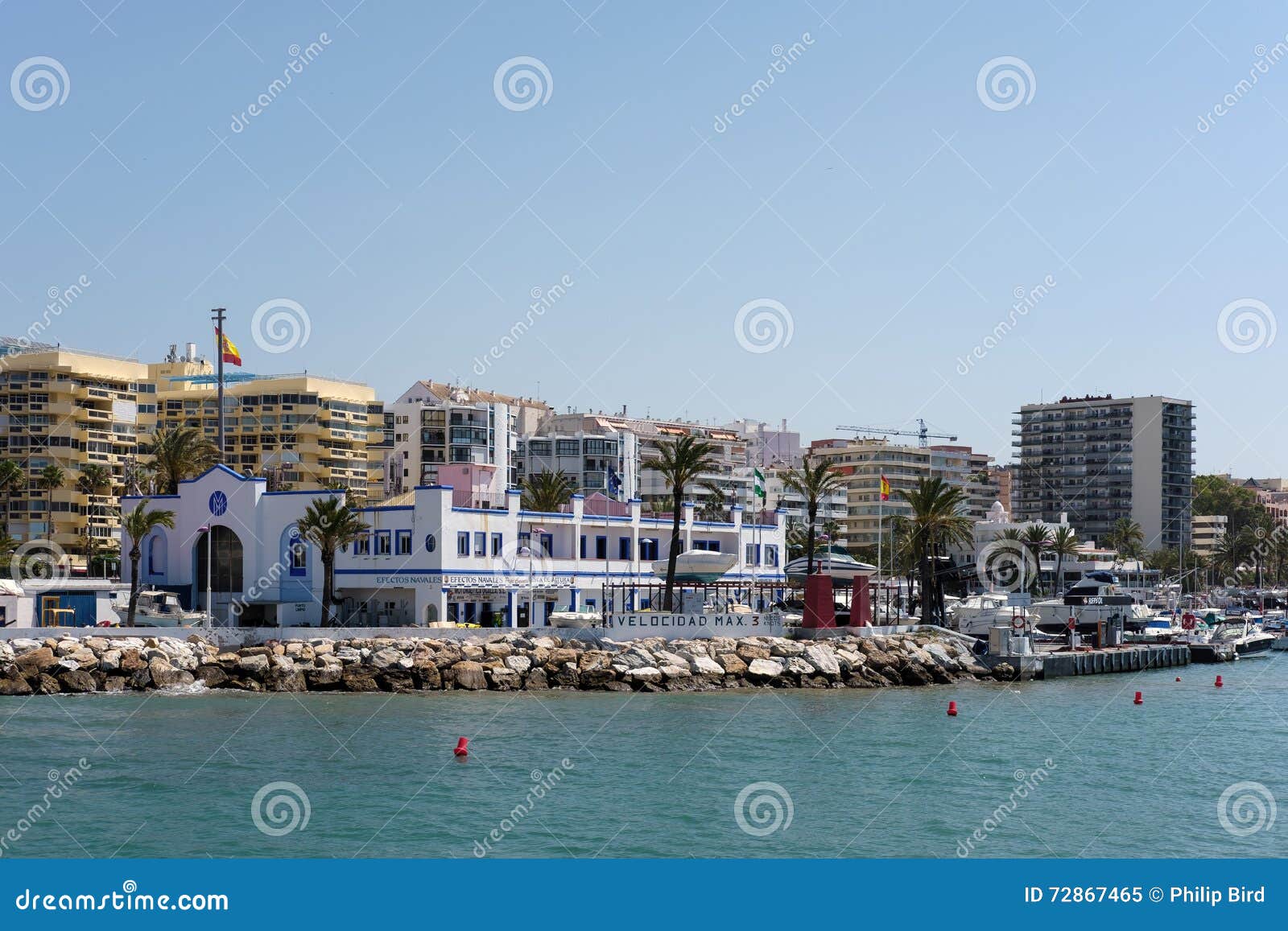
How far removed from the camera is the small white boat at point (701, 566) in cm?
7294

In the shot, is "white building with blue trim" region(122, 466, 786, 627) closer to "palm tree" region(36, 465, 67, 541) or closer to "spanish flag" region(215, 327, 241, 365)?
"spanish flag" region(215, 327, 241, 365)

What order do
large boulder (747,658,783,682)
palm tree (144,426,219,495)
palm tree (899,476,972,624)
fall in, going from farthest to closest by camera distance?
palm tree (899,476,972,624)
palm tree (144,426,219,495)
large boulder (747,658,783,682)

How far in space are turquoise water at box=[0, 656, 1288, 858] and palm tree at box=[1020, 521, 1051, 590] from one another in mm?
77725

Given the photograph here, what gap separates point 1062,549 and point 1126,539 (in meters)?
49.9

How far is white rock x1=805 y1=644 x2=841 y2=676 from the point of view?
62031 millimetres

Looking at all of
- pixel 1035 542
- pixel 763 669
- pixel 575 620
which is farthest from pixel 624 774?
pixel 1035 542

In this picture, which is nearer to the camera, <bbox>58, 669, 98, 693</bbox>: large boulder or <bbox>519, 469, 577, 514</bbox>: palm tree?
<bbox>58, 669, 98, 693</bbox>: large boulder

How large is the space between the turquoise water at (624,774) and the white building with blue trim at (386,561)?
1096 centimetres

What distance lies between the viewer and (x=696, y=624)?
64500 millimetres

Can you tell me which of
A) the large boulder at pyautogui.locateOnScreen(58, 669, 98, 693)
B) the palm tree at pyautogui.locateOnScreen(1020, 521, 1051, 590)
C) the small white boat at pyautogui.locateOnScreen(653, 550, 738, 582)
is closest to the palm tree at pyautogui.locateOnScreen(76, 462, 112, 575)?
the small white boat at pyautogui.locateOnScreen(653, 550, 738, 582)

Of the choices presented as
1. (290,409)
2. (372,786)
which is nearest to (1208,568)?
(290,409)

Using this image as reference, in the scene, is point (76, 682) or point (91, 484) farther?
point (91, 484)

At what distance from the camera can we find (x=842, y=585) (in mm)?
73375

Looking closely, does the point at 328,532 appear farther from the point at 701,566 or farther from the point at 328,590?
the point at 701,566
